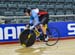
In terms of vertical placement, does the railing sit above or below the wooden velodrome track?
above

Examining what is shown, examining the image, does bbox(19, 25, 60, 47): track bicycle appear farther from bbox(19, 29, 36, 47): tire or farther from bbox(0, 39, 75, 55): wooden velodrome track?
bbox(0, 39, 75, 55): wooden velodrome track

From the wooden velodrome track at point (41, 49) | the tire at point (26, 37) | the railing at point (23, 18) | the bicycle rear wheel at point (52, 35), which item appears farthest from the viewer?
the railing at point (23, 18)

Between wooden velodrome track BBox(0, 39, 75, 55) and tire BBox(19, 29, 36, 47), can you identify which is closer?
wooden velodrome track BBox(0, 39, 75, 55)

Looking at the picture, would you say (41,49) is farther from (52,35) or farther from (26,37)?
(52,35)

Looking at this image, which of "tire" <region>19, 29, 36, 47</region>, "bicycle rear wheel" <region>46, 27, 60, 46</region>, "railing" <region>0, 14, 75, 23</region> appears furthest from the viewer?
A: "railing" <region>0, 14, 75, 23</region>

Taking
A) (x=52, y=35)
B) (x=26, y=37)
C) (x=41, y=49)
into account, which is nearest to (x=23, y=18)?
(x=26, y=37)

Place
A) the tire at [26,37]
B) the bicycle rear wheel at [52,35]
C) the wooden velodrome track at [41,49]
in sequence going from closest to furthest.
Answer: the wooden velodrome track at [41,49] < the tire at [26,37] < the bicycle rear wheel at [52,35]

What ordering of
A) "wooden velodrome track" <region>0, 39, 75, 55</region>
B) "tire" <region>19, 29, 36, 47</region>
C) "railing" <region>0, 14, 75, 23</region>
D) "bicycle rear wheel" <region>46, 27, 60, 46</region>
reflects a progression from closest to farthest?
"wooden velodrome track" <region>0, 39, 75, 55</region> → "tire" <region>19, 29, 36, 47</region> → "bicycle rear wheel" <region>46, 27, 60, 46</region> → "railing" <region>0, 14, 75, 23</region>

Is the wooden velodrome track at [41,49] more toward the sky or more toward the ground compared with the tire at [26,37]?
more toward the ground

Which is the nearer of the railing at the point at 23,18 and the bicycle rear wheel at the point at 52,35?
the bicycle rear wheel at the point at 52,35

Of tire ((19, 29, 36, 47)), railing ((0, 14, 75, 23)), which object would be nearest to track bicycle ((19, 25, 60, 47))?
tire ((19, 29, 36, 47))

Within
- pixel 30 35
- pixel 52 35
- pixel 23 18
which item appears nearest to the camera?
pixel 30 35

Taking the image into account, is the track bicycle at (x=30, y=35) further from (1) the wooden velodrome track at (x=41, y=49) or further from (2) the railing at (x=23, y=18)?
(2) the railing at (x=23, y=18)

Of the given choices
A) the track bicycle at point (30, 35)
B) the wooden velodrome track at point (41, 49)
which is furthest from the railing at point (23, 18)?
the track bicycle at point (30, 35)
